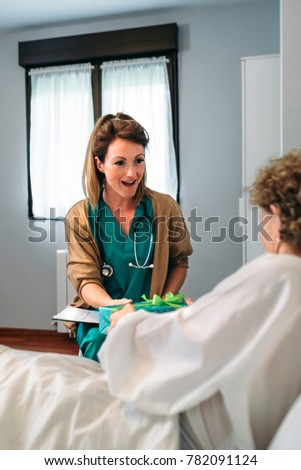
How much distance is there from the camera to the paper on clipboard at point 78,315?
1.50 metres

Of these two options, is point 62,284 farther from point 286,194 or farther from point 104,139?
point 286,194

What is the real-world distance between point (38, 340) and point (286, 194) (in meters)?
3.35

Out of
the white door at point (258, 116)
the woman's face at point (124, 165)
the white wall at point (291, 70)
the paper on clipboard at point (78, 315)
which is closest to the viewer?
Result: the paper on clipboard at point (78, 315)

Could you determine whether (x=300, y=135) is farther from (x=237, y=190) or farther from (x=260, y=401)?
(x=260, y=401)

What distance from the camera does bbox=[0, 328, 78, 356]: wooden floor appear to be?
3.58 meters

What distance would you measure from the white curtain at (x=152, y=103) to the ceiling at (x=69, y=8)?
39 centimetres

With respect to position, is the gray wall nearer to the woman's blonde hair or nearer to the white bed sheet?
the woman's blonde hair

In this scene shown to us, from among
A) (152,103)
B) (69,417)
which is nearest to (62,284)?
(152,103)

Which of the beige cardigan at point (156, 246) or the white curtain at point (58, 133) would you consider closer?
the beige cardigan at point (156, 246)

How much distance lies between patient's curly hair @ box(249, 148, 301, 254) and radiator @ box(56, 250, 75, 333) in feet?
9.89

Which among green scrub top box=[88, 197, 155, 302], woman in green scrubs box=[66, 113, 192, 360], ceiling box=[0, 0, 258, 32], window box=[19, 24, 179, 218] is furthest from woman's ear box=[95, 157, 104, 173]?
ceiling box=[0, 0, 258, 32]

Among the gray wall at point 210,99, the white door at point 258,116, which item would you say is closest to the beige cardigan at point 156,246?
the white door at point 258,116

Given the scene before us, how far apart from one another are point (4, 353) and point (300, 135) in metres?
1.86

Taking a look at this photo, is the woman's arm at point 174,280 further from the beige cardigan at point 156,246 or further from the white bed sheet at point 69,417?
the white bed sheet at point 69,417
